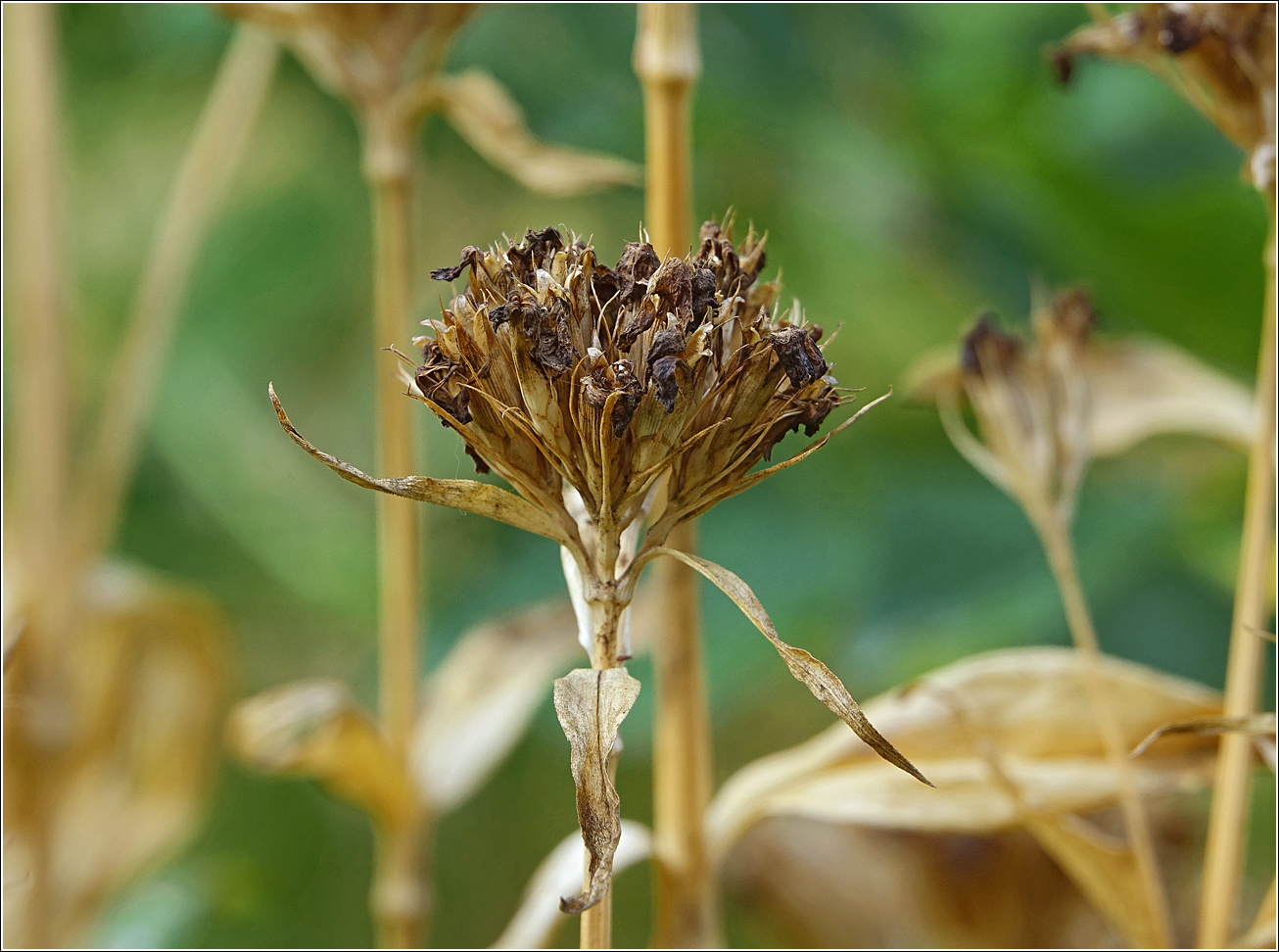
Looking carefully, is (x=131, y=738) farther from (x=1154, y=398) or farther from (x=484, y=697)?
(x=1154, y=398)

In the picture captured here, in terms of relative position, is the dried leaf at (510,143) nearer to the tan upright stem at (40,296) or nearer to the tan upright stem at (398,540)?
the tan upright stem at (398,540)

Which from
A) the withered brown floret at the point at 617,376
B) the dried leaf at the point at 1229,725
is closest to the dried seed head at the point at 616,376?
the withered brown floret at the point at 617,376

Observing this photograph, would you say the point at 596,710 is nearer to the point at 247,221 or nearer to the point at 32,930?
the point at 32,930

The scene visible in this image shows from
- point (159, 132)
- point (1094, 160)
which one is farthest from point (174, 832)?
point (1094, 160)

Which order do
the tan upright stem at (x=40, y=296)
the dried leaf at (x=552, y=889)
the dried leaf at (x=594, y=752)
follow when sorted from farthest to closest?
the tan upright stem at (x=40, y=296), the dried leaf at (x=552, y=889), the dried leaf at (x=594, y=752)

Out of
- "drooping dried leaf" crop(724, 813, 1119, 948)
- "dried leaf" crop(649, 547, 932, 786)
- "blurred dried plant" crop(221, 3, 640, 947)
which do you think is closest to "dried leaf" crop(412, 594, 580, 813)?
"blurred dried plant" crop(221, 3, 640, 947)

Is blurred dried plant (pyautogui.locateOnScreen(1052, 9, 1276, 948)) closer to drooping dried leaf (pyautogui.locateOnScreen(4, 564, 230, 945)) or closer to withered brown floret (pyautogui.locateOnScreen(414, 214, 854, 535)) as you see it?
withered brown floret (pyautogui.locateOnScreen(414, 214, 854, 535))
